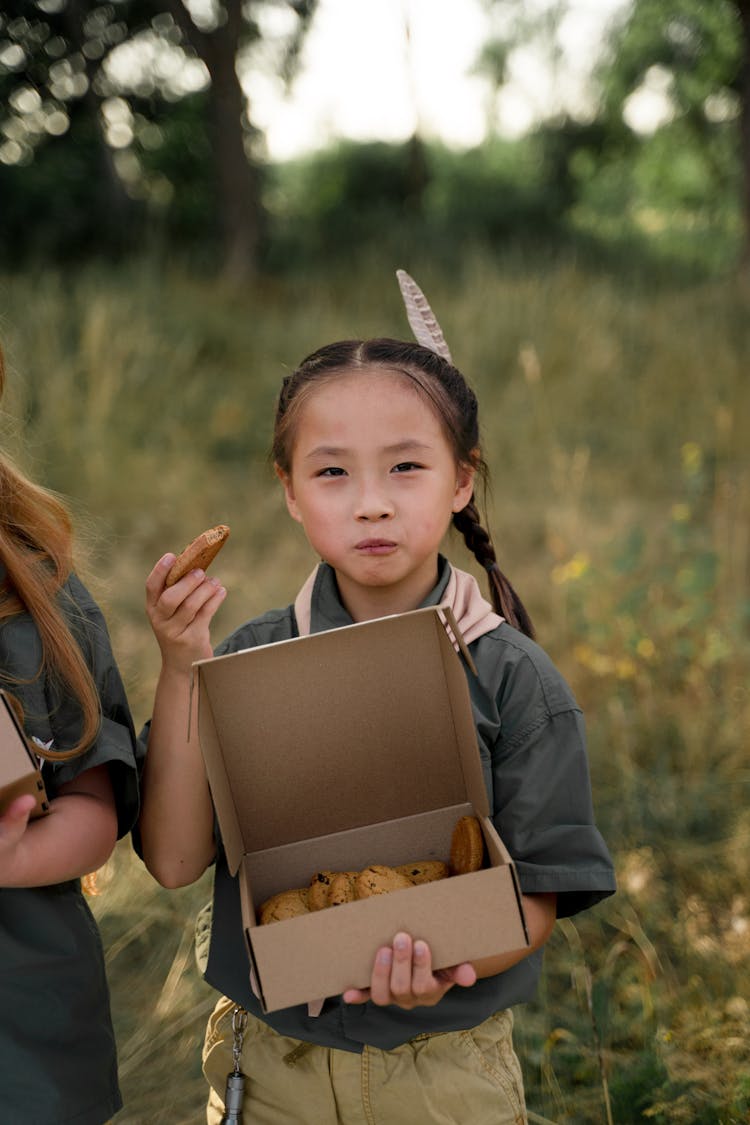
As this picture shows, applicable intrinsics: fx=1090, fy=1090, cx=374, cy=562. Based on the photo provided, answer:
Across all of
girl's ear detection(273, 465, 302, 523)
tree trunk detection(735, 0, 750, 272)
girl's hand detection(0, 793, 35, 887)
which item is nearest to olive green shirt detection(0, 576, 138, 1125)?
girl's hand detection(0, 793, 35, 887)

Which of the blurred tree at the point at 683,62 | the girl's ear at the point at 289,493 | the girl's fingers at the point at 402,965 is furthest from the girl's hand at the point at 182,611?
the blurred tree at the point at 683,62

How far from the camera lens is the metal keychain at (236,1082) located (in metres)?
1.46

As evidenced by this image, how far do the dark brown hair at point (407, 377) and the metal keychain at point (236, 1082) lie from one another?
701 millimetres

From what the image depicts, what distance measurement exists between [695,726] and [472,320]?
5.55 metres

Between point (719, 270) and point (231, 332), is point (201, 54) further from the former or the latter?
A: point (719, 270)

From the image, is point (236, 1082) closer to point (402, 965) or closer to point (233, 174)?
point (402, 965)

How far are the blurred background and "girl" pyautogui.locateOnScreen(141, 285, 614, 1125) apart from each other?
41 centimetres

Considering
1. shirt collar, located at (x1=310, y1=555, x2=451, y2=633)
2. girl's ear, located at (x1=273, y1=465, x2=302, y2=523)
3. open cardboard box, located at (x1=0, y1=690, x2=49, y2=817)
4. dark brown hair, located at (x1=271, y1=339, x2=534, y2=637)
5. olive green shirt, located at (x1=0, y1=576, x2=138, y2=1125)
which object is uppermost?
dark brown hair, located at (x1=271, y1=339, x2=534, y2=637)

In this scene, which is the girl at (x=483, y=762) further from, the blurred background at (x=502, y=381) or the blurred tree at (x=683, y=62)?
the blurred tree at (x=683, y=62)

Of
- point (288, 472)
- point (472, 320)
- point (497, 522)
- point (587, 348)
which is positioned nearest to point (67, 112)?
point (472, 320)

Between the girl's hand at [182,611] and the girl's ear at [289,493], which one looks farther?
the girl's ear at [289,493]

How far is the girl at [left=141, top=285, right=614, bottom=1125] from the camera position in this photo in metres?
1.42

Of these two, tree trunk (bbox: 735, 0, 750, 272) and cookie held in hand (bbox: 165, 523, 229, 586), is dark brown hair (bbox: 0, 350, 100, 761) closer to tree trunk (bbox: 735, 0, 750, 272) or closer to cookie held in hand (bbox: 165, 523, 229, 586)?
cookie held in hand (bbox: 165, 523, 229, 586)

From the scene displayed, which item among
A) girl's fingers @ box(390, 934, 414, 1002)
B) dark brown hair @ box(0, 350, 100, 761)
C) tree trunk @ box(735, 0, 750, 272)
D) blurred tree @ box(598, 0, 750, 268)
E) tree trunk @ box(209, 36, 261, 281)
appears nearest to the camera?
girl's fingers @ box(390, 934, 414, 1002)
